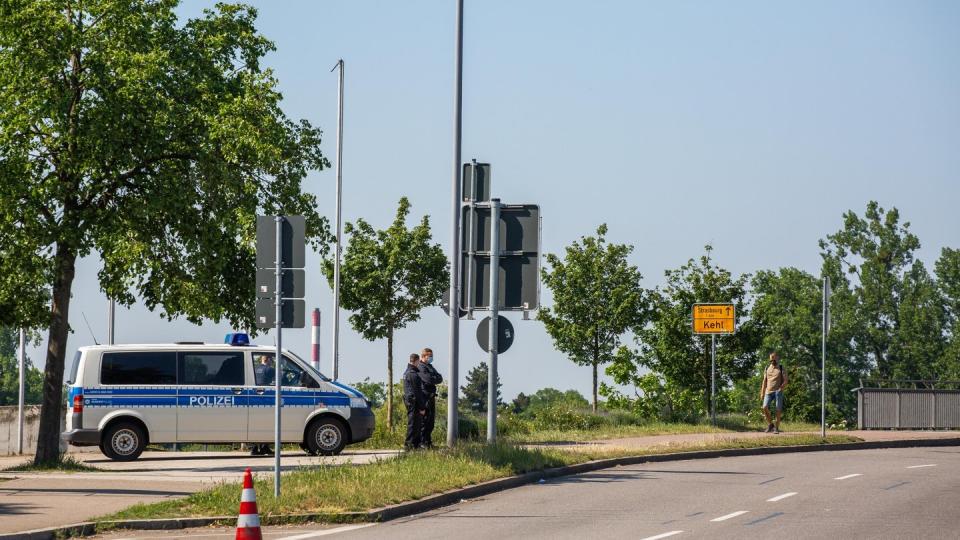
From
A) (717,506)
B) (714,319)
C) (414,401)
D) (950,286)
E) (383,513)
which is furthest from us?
(950,286)

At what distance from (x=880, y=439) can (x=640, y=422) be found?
23.2ft

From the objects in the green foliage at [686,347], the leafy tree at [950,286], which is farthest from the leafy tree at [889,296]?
the green foliage at [686,347]

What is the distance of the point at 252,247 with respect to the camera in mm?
24641

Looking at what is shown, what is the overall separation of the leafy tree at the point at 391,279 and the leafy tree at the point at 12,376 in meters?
74.9

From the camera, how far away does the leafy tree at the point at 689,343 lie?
1745 inches

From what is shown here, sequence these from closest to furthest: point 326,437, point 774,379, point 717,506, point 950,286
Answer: point 717,506 < point 326,437 < point 774,379 < point 950,286

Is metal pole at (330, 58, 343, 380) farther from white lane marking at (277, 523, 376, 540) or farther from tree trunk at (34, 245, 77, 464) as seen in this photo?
white lane marking at (277, 523, 376, 540)

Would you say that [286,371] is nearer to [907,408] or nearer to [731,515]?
[731,515]

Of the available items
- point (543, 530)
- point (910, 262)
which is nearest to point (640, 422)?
point (543, 530)

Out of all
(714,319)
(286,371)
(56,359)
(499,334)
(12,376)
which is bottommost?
(12,376)

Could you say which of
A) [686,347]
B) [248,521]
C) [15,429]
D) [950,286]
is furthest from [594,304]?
[950,286]

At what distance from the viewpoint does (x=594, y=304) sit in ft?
149

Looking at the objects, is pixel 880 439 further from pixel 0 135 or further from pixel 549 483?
pixel 0 135

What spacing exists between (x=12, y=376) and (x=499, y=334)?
119 m
